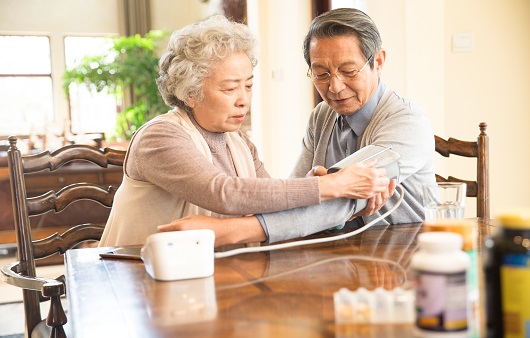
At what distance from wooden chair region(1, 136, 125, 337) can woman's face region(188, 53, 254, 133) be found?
0.32 metres

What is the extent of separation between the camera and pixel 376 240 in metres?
1.40

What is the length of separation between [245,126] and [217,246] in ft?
17.3

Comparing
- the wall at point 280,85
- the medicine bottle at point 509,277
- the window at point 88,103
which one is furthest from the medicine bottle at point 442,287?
the window at point 88,103

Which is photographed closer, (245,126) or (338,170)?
(338,170)

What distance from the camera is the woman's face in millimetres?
1656

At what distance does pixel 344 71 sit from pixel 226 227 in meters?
0.66

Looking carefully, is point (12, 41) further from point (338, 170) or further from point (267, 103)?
point (338, 170)

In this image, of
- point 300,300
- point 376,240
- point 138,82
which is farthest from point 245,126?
point 300,300

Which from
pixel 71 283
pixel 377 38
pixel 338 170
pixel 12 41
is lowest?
pixel 71 283

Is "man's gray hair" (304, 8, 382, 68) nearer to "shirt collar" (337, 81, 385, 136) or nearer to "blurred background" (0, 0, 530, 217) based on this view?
"shirt collar" (337, 81, 385, 136)

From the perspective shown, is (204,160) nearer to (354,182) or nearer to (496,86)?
(354,182)

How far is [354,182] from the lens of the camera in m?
1.42

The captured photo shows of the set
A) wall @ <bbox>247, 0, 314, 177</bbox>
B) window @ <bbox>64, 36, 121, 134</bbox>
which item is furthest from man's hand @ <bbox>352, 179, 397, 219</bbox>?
window @ <bbox>64, 36, 121, 134</bbox>

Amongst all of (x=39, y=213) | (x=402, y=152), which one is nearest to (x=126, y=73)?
(x=39, y=213)
